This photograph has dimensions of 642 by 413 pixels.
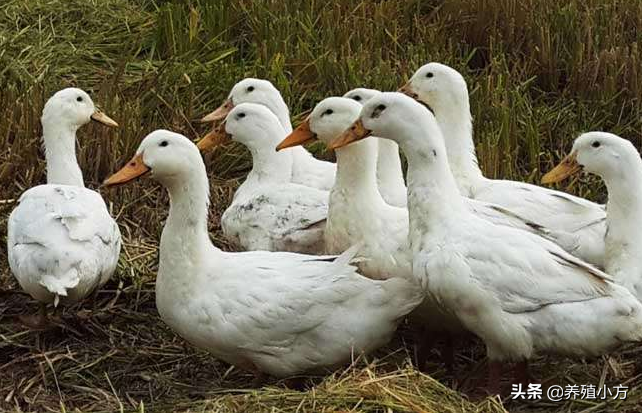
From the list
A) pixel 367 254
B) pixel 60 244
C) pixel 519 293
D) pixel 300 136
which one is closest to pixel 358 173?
pixel 367 254

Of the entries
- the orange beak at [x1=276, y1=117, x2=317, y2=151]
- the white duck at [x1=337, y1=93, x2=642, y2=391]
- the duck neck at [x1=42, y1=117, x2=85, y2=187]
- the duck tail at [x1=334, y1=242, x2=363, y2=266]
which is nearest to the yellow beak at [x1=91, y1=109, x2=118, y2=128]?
the duck neck at [x1=42, y1=117, x2=85, y2=187]

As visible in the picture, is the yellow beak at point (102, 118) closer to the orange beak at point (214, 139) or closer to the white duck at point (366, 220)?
Answer: the orange beak at point (214, 139)

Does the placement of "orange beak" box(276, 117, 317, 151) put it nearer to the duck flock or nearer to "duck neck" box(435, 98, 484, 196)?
the duck flock

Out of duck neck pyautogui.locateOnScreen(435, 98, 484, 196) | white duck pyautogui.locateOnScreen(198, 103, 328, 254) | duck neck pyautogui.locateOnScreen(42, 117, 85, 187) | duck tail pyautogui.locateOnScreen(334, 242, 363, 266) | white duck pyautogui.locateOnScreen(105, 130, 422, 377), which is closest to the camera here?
white duck pyautogui.locateOnScreen(105, 130, 422, 377)

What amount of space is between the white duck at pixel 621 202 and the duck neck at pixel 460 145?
812mm

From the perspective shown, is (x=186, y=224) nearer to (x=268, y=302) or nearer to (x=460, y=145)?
(x=268, y=302)

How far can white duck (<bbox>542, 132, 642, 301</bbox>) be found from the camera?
592cm

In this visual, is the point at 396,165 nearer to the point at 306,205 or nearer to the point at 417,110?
the point at 306,205

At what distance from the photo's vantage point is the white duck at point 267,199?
21.5 ft

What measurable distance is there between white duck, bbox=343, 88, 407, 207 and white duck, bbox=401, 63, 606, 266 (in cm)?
30

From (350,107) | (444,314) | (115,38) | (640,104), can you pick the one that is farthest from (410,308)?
(115,38)

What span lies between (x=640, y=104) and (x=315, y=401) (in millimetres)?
4224

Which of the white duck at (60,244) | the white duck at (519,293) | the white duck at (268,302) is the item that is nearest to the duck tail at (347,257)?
the white duck at (268,302)

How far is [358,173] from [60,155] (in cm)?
174
